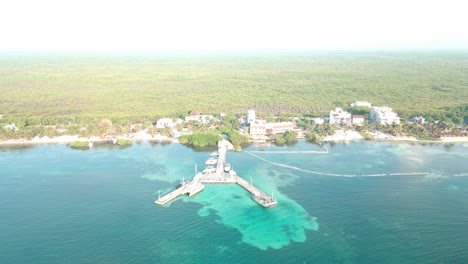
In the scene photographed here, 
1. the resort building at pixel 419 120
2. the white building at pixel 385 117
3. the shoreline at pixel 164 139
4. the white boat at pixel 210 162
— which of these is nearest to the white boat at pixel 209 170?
the white boat at pixel 210 162

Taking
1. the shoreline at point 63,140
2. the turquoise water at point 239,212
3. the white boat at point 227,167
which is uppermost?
the shoreline at point 63,140

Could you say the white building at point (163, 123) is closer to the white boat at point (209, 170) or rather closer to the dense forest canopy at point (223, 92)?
the dense forest canopy at point (223, 92)

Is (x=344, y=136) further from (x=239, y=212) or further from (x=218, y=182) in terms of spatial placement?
(x=239, y=212)

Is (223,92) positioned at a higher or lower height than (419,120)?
higher

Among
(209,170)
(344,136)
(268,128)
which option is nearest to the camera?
(209,170)

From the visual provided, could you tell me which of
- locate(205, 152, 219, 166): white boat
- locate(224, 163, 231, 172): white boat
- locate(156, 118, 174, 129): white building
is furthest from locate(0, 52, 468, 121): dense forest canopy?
locate(224, 163, 231, 172): white boat

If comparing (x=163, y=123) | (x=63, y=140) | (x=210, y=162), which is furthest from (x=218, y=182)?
(x=63, y=140)

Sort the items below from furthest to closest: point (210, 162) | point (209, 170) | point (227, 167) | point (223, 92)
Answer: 1. point (223, 92)
2. point (210, 162)
3. point (227, 167)
4. point (209, 170)
